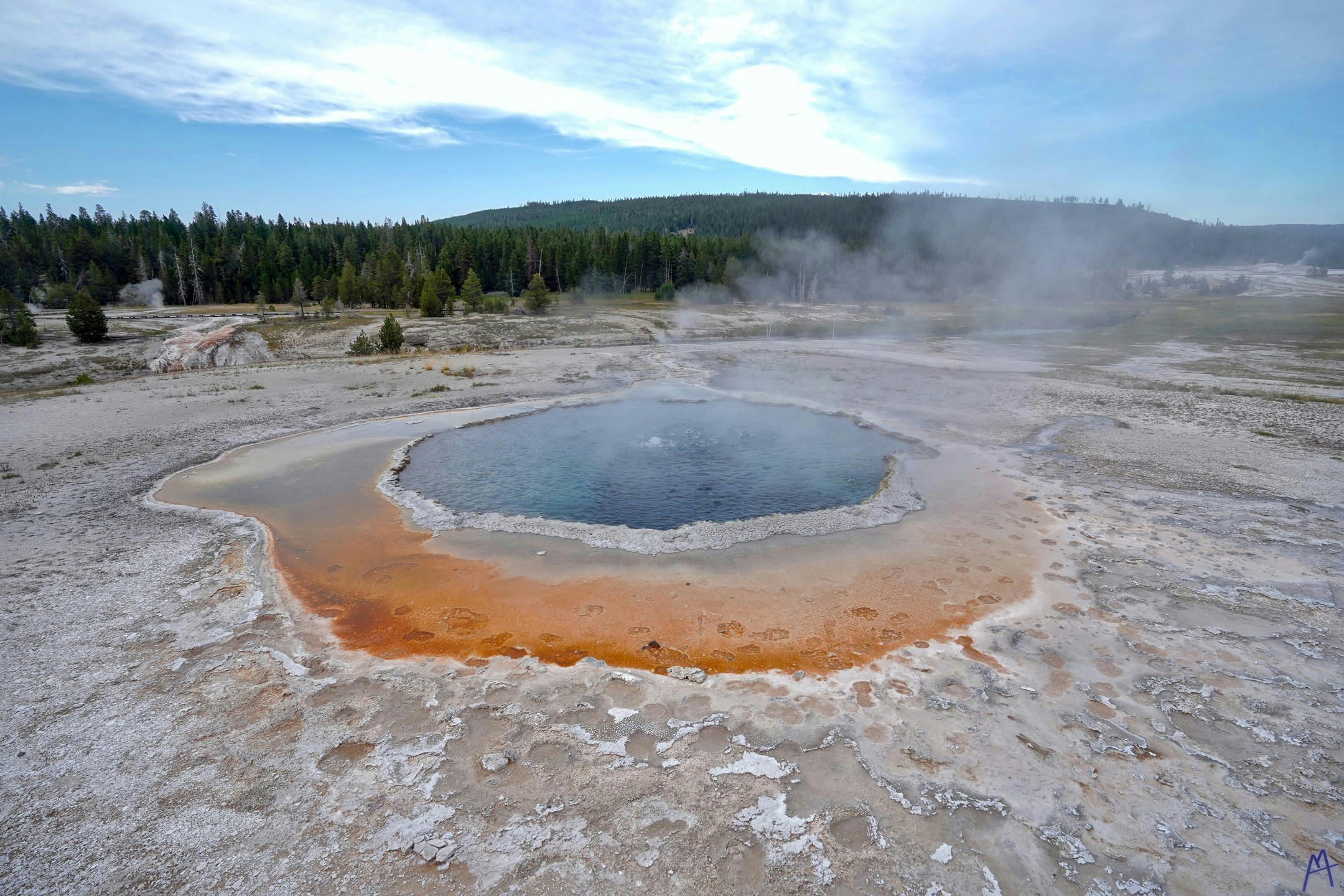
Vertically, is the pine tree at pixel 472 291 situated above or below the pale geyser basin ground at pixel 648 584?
above

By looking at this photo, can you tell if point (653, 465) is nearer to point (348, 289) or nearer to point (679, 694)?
point (679, 694)

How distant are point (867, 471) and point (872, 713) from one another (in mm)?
6975

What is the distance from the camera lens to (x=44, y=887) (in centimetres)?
342

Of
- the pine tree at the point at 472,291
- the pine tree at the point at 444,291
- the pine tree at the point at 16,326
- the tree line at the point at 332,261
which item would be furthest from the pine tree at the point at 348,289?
the pine tree at the point at 16,326

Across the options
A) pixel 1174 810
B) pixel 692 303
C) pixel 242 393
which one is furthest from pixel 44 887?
pixel 692 303

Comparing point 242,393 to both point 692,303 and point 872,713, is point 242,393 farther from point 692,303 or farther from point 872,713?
point 692,303

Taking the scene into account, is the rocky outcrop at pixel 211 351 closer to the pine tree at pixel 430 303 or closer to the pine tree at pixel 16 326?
the pine tree at pixel 16 326

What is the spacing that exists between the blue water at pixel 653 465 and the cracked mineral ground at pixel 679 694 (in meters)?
1.25

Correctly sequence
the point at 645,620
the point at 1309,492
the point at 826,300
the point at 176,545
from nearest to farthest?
1. the point at 645,620
2. the point at 176,545
3. the point at 1309,492
4. the point at 826,300

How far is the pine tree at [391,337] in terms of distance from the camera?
85.3 feet

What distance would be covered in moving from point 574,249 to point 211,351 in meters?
38.4

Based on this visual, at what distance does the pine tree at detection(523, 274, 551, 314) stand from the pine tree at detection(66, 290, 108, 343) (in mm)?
22200

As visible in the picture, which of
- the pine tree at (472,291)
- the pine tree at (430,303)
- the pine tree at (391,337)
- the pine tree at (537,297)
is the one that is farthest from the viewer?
the pine tree at (537,297)

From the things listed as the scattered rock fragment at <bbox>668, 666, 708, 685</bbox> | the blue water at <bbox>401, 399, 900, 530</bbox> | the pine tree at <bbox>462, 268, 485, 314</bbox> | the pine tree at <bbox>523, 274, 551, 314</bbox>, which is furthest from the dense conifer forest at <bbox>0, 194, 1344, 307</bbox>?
the scattered rock fragment at <bbox>668, 666, 708, 685</bbox>
